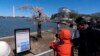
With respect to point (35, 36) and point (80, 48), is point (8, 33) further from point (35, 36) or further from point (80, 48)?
point (80, 48)

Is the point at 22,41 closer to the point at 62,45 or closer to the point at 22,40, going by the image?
the point at 22,40

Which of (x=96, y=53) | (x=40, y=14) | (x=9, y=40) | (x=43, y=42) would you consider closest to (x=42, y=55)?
(x=9, y=40)

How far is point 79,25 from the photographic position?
5.74 meters

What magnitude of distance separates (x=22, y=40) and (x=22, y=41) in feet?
0.15

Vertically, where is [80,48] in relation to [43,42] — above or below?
above

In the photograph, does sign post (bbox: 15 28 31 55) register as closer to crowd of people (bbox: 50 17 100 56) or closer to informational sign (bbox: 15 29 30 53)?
informational sign (bbox: 15 29 30 53)

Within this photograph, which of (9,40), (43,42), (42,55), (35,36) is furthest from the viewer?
(35,36)

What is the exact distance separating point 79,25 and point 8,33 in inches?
446

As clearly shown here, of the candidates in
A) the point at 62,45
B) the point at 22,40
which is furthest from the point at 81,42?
the point at 22,40

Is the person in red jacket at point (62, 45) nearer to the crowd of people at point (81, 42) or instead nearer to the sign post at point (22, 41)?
the crowd of people at point (81, 42)

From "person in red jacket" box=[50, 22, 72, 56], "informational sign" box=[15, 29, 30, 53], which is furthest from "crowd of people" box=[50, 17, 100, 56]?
"informational sign" box=[15, 29, 30, 53]

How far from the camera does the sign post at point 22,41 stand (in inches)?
420

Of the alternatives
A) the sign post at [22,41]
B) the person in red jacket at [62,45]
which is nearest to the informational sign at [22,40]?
→ the sign post at [22,41]

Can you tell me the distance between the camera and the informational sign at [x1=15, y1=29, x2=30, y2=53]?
1072 cm
